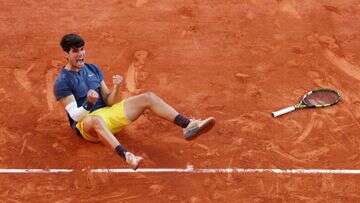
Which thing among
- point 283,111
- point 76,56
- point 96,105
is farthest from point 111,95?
point 283,111

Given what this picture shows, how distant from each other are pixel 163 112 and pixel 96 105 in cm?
90

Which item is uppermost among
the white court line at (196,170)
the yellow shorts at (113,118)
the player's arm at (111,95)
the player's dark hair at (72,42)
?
the player's dark hair at (72,42)

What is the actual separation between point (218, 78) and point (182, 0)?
226 cm

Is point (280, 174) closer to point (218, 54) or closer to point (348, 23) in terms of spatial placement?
point (218, 54)

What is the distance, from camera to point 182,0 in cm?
1102

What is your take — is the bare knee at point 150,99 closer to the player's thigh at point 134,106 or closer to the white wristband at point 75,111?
the player's thigh at point 134,106

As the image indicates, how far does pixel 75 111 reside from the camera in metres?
7.53

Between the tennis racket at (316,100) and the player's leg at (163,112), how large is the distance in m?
1.54

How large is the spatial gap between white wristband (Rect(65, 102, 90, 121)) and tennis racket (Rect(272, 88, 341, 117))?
8.35 feet

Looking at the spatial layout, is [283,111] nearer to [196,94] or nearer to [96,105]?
[196,94]

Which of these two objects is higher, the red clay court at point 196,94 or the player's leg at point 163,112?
the player's leg at point 163,112

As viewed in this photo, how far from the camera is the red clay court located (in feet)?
25.0

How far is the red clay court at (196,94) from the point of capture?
7613 millimetres

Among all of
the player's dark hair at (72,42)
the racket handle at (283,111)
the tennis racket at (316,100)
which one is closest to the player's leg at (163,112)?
the player's dark hair at (72,42)
